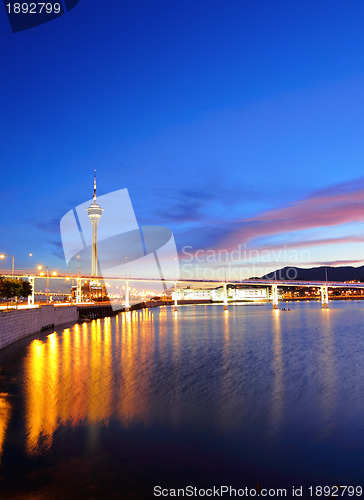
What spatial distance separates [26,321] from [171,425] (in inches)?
1328

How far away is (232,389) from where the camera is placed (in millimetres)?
21844

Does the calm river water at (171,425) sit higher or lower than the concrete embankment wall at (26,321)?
lower

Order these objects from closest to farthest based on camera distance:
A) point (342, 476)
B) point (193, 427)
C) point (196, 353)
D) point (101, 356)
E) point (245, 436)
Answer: point (342, 476) → point (245, 436) → point (193, 427) → point (101, 356) → point (196, 353)

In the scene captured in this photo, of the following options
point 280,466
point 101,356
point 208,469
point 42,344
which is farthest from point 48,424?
point 42,344

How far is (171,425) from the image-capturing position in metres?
15.3

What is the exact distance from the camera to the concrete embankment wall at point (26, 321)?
1371 inches

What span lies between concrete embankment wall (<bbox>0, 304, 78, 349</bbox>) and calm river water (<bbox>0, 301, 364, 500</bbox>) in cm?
414

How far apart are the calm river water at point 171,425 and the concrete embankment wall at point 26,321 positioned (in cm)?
414

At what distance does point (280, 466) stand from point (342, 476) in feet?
5.26

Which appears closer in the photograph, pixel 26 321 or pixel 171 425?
pixel 171 425

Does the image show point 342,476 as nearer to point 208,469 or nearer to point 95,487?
point 208,469

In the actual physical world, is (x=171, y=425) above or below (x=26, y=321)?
below

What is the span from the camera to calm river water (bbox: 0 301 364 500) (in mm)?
10594

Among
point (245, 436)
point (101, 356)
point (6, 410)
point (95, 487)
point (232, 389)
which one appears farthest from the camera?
point (101, 356)
